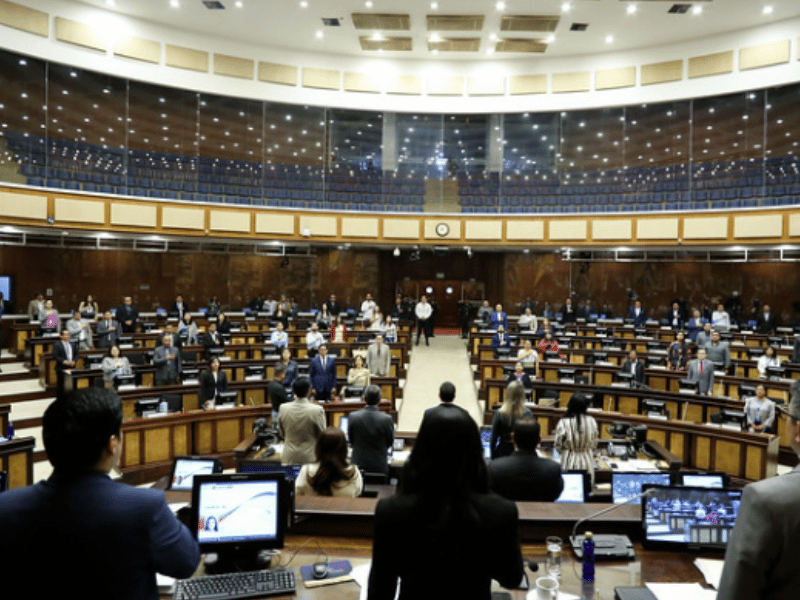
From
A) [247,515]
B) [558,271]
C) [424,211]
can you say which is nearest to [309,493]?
[247,515]

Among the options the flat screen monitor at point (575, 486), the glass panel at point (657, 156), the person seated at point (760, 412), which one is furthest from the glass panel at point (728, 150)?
the flat screen monitor at point (575, 486)

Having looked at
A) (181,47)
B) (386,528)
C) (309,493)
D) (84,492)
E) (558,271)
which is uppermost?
(181,47)

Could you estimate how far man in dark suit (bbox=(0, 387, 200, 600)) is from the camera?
1490 mm

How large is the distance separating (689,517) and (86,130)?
1614 centimetres

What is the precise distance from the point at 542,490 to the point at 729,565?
2.01 metres

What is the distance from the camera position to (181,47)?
52.2 ft

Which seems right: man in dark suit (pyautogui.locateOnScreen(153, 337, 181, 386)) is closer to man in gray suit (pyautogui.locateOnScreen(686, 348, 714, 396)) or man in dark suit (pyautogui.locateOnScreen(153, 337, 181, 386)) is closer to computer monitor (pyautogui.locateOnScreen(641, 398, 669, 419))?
computer monitor (pyautogui.locateOnScreen(641, 398, 669, 419))

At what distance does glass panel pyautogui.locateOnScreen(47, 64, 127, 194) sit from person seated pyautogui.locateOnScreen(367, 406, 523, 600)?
15097mm

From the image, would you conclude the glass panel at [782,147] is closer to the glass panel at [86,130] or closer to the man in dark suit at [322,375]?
the man in dark suit at [322,375]

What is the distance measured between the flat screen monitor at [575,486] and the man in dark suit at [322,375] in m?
5.36

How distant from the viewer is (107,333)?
38.4 ft

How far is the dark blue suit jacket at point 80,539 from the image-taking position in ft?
4.89

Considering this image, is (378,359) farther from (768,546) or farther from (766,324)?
(766,324)

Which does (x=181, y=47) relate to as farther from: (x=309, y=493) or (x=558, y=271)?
(x=309, y=493)
